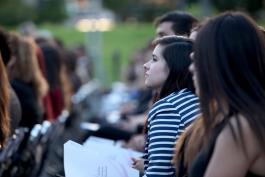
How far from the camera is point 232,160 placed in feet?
11.2

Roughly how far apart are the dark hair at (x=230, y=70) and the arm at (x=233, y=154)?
0.07 metres

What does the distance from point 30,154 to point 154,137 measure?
3.57 m

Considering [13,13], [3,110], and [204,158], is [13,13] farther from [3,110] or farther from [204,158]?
[204,158]

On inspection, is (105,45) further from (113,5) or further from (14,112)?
(14,112)

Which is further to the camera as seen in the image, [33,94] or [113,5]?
[113,5]

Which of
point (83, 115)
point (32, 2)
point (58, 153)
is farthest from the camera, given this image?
point (32, 2)

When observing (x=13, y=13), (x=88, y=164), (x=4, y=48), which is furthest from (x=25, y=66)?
(x=13, y=13)

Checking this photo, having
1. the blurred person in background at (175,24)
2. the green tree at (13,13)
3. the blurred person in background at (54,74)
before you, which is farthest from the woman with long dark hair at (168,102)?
the green tree at (13,13)

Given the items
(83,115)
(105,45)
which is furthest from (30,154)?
(105,45)

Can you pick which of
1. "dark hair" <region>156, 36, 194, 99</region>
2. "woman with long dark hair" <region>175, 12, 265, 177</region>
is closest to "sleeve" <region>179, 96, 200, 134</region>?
"dark hair" <region>156, 36, 194, 99</region>

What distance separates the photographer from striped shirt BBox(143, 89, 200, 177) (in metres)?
4.14

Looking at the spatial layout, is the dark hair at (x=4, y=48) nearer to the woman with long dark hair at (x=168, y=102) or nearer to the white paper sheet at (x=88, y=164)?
the woman with long dark hair at (x=168, y=102)

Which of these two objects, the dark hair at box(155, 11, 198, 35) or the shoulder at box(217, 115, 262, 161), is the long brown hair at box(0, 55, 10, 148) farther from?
the shoulder at box(217, 115, 262, 161)

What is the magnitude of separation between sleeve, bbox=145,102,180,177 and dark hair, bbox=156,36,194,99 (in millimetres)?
308
